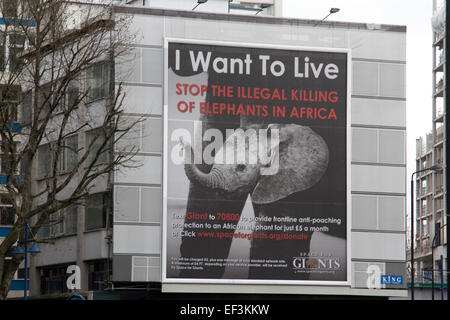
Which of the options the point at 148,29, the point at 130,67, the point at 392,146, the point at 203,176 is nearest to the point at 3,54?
the point at 130,67

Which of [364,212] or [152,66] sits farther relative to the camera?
[364,212]

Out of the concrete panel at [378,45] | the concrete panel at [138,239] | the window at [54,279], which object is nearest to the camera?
the concrete panel at [138,239]

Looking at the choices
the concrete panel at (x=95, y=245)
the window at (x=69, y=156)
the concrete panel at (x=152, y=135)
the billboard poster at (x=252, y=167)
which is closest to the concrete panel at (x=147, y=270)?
the billboard poster at (x=252, y=167)

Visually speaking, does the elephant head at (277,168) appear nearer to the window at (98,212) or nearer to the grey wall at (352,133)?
the grey wall at (352,133)

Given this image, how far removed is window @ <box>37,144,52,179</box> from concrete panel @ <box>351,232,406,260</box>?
16365 millimetres

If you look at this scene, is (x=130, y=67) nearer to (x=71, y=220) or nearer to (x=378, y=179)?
(x=71, y=220)

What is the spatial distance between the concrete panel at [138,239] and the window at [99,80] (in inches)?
259

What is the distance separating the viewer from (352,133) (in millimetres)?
42344

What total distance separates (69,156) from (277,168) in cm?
1210

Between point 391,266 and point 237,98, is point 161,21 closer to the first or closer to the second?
point 237,98

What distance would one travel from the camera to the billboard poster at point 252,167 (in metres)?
39.9

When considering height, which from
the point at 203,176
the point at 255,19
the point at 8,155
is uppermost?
the point at 255,19

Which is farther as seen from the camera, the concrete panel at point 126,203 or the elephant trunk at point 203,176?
the concrete panel at point 126,203

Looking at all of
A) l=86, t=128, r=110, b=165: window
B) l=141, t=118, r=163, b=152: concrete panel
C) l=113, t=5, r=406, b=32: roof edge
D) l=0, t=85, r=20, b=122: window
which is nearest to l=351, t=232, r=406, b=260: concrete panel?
l=113, t=5, r=406, b=32: roof edge
